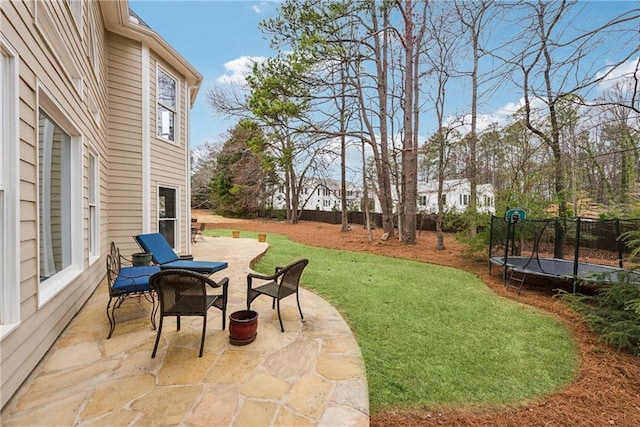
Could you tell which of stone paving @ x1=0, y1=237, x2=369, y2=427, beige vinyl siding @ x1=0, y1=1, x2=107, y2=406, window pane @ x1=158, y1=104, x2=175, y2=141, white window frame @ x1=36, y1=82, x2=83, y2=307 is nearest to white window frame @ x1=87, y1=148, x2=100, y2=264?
white window frame @ x1=36, y1=82, x2=83, y2=307

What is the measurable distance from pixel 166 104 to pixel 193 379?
22.2 feet

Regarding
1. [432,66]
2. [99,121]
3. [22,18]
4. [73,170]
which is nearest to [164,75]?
[99,121]

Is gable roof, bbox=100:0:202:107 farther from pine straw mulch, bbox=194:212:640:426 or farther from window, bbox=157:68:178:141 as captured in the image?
pine straw mulch, bbox=194:212:640:426

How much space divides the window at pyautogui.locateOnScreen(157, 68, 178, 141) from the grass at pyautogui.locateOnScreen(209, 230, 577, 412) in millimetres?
4954

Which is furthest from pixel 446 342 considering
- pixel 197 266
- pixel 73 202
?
pixel 73 202

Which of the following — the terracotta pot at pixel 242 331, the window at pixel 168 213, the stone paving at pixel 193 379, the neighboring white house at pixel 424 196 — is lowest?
the stone paving at pixel 193 379

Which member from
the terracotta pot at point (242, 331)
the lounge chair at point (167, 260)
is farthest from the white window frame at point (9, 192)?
the lounge chair at point (167, 260)

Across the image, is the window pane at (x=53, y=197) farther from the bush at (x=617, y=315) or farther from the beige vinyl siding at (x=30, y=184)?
the bush at (x=617, y=315)

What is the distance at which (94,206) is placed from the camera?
15.7 feet

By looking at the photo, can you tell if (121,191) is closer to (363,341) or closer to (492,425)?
(363,341)

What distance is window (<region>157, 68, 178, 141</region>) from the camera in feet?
22.6

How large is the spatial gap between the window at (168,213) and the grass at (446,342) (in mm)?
3615

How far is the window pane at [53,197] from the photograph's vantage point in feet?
9.21

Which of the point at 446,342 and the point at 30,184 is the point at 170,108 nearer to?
the point at 30,184
